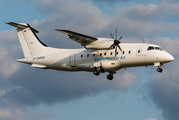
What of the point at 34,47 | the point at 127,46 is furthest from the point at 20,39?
the point at 127,46

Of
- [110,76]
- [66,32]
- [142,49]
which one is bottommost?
[110,76]

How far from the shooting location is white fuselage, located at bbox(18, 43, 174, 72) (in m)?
31.8

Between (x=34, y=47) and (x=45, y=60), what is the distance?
271cm

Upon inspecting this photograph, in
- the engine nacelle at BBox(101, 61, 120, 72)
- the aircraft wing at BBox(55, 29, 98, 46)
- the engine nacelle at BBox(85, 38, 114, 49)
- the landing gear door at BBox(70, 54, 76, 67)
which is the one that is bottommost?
the engine nacelle at BBox(101, 61, 120, 72)

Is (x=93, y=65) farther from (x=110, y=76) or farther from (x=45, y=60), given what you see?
(x=45, y=60)

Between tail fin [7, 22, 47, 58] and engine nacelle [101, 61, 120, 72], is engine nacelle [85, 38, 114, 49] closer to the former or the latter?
engine nacelle [101, 61, 120, 72]

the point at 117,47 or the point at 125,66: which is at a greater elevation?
the point at 117,47

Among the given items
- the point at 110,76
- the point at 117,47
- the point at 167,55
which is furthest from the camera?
the point at 110,76

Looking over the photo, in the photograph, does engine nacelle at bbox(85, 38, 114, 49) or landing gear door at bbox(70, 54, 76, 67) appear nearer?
engine nacelle at bbox(85, 38, 114, 49)

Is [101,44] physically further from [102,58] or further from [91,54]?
[91,54]

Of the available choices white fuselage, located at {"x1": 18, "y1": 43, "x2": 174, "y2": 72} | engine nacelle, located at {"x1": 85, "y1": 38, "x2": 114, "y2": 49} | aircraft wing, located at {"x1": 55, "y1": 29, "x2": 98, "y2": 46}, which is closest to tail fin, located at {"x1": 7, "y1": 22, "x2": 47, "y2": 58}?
white fuselage, located at {"x1": 18, "y1": 43, "x2": 174, "y2": 72}

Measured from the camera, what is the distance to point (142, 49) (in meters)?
32.1

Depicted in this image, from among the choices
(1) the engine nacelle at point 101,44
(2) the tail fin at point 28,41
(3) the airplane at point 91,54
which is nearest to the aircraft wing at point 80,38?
(3) the airplane at point 91,54

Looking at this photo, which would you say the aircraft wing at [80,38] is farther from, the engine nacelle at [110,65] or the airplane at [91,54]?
the engine nacelle at [110,65]
